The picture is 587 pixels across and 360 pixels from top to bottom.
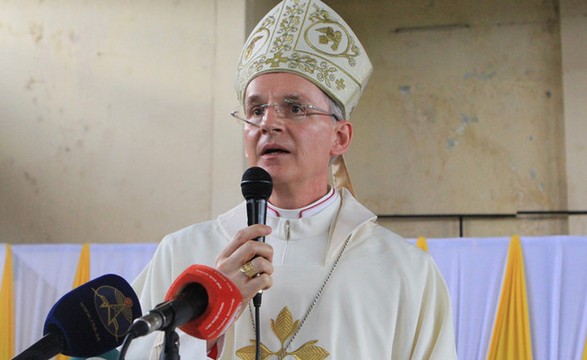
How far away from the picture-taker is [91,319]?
73.5 inches

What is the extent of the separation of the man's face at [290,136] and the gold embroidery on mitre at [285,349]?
45cm

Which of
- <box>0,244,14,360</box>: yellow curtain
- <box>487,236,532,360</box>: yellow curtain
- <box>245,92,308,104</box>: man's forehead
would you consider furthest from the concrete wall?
<box>245,92,308,104</box>: man's forehead

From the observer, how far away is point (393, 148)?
9.57 metres

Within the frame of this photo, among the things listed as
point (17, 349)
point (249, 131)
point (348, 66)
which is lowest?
point (17, 349)

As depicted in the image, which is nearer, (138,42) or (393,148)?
(138,42)

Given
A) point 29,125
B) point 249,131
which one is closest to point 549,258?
Answer: point 249,131

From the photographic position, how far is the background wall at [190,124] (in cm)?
825

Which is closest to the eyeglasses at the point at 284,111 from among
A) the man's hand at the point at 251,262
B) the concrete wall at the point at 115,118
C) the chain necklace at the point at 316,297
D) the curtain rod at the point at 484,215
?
the chain necklace at the point at 316,297

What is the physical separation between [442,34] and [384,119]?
116cm

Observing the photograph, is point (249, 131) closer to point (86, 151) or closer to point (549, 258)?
point (549, 258)

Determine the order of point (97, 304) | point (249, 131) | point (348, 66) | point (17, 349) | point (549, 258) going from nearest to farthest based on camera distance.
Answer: point (97, 304)
point (249, 131)
point (348, 66)
point (549, 258)
point (17, 349)

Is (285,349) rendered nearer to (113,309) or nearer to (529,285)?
(113,309)

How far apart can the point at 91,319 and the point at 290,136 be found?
100cm

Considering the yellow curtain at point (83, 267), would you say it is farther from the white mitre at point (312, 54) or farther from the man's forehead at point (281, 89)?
the man's forehead at point (281, 89)
